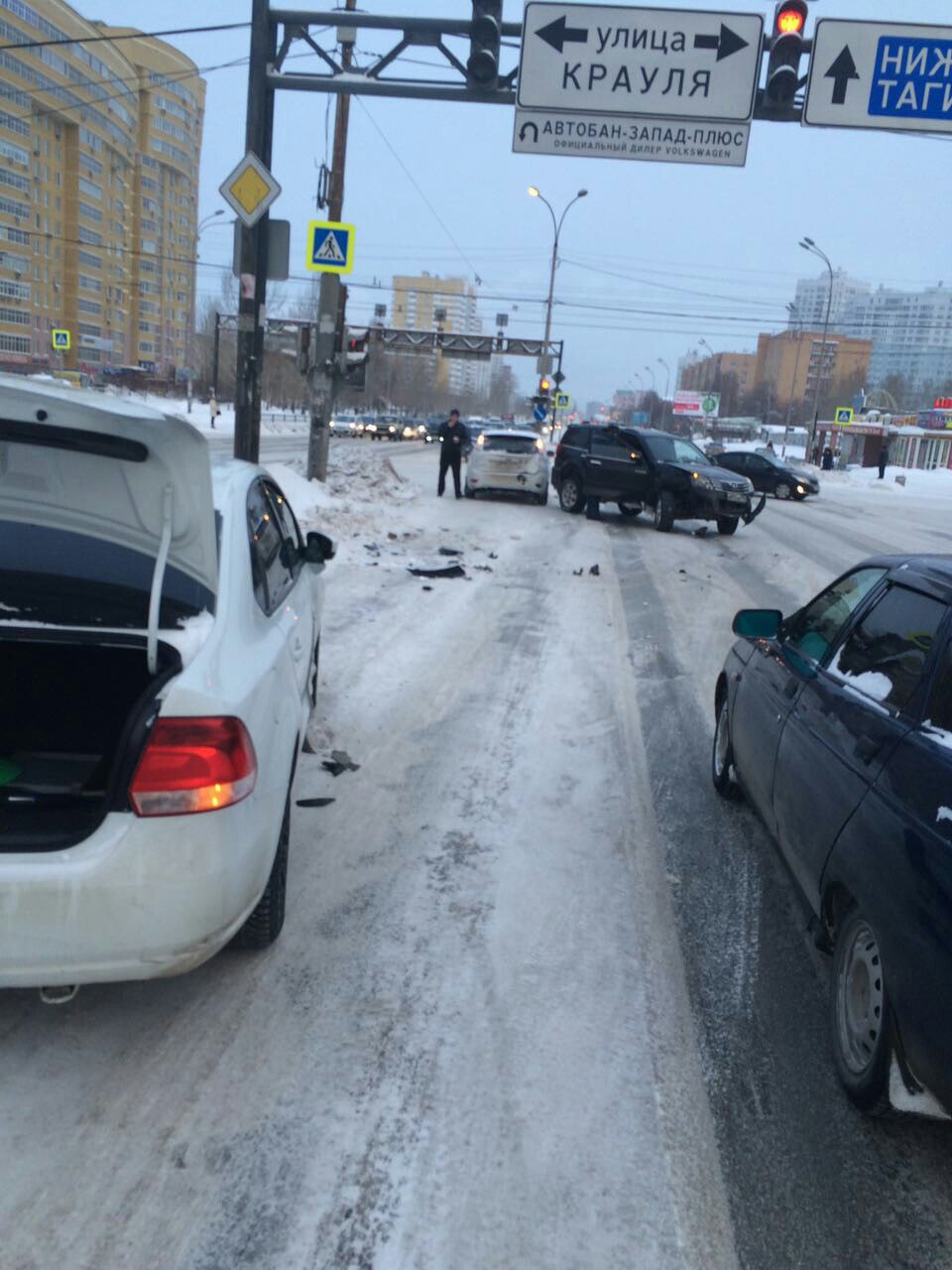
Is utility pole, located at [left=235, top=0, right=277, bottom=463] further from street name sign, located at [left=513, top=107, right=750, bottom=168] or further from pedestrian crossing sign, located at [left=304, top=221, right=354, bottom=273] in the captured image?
pedestrian crossing sign, located at [left=304, top=221, right=354, bottom=273]

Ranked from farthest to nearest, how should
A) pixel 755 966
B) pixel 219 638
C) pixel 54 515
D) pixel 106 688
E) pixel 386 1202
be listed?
1. pixel 106 688
2. pixel 755 966
3. pixel 54 515
4. pixel 219 638
5. pixel 386 1202

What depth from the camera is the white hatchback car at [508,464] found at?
67.7 ft

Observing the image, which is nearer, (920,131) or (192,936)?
(192,936)

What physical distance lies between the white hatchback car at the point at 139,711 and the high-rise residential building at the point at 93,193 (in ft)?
141

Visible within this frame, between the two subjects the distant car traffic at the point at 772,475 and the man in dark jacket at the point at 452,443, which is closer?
the man in dark jacket at the point at 452,443

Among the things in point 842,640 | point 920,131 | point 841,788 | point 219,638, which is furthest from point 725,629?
point 219,638

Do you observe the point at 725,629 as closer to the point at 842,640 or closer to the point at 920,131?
the point at 920,131

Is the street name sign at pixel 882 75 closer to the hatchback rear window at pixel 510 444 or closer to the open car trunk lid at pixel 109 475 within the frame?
the open car trunk lid at pixel 109 475

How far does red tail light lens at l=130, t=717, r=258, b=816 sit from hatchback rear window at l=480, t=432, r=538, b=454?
18.4 metres

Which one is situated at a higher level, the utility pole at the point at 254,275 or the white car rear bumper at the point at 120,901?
the utility pole at the point at 254,275

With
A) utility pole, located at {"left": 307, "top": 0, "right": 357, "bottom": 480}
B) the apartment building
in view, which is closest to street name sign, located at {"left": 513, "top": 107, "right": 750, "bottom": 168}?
utility pole, located at {"left": 307, "top": 0, "right": 357, "bottom": 480}

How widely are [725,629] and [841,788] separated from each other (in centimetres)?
709

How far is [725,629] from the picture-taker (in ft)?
33.0

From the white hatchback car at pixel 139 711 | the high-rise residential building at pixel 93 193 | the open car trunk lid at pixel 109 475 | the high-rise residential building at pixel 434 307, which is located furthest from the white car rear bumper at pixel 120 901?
the high-rise residential building at pixel 434 307
